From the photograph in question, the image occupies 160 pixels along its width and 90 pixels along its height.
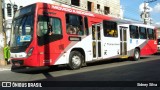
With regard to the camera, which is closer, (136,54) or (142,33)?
(136,54)

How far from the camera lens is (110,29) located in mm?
18250

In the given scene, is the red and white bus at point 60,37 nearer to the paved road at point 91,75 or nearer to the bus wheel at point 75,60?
the bus wheel at point 75,60

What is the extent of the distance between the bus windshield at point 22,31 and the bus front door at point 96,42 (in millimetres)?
4490

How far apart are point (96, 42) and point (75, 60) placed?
94.2 inches

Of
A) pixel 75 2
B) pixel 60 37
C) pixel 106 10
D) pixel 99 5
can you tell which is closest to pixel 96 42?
pixel 60 37

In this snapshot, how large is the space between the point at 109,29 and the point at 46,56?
602cm

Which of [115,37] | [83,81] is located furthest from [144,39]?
[83,81]

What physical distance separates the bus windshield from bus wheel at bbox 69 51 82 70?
2.60 meters

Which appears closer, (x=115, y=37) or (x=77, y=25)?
(x=77, y=25)

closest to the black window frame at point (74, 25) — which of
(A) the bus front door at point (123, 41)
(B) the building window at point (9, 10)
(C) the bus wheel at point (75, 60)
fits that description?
(C) the bus wheel at point (75, 60)

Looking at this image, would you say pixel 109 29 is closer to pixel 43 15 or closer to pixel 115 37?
pixel 115 37

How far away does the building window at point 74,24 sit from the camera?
14.8 metres

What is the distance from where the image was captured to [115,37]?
18.8 metres

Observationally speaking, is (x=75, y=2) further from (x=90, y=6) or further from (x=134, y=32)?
(x=134, y=32)
